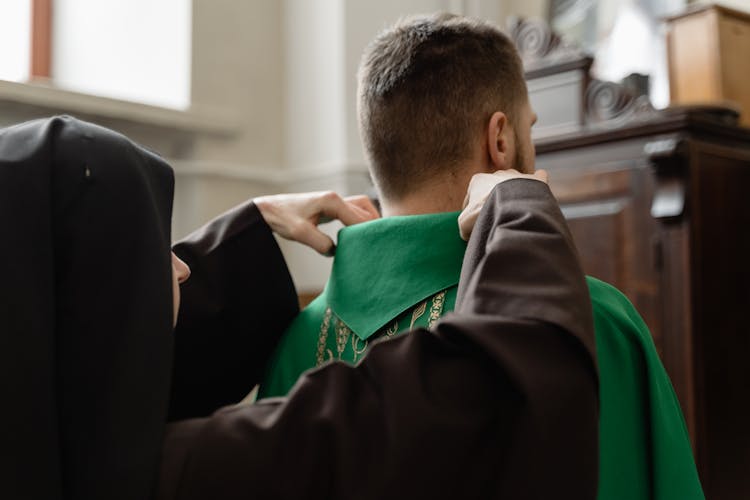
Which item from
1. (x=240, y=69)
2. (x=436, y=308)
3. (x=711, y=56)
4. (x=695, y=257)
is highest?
(x=240, y=69)

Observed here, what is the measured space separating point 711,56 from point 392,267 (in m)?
1.76

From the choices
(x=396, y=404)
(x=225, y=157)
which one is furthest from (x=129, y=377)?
(x=225, y=157)

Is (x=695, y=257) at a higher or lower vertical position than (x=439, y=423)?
higher

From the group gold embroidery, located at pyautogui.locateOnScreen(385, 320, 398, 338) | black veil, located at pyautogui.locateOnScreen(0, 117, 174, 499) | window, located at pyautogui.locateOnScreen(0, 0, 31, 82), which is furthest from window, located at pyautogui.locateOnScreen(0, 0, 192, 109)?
black veil, located at pyautogui.locateOnScreen(0, 117, 174, 499)

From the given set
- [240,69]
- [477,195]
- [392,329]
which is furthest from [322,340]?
[240,69]

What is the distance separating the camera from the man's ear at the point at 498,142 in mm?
1401

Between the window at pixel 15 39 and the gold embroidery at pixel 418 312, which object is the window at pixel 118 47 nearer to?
the window at pixel 15 39

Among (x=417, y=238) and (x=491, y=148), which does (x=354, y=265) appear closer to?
(x=417, y=238)

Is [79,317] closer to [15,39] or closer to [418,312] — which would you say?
[418,312]

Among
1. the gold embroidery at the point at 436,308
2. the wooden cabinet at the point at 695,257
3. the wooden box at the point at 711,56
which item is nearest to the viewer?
the gold embroidery at the point at 436,308

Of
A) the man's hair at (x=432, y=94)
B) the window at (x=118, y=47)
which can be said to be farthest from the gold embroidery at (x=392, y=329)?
the window at (x=118, y=47)

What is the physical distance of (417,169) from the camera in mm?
1436

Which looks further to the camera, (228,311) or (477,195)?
(228,311)

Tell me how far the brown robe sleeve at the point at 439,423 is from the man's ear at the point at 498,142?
1.60 ft
